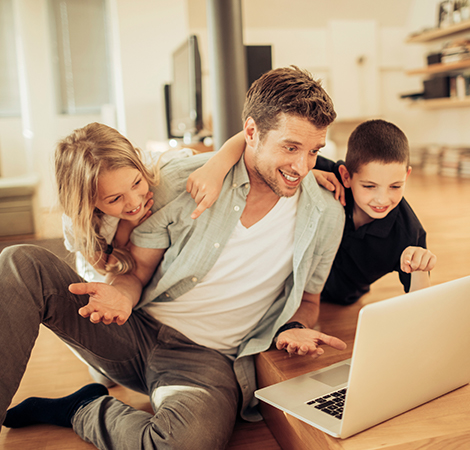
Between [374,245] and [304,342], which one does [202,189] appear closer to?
[304,342]

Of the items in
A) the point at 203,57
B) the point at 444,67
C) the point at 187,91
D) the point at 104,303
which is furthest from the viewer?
the point at 203,57

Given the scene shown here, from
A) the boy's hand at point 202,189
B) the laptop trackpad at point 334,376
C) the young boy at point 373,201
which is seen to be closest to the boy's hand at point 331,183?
the young boy at point 373,201

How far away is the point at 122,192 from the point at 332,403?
651mm

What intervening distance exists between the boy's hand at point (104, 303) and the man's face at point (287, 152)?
1.44ft

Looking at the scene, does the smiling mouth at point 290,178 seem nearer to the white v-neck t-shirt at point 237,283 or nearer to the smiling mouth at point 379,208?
the white v-neck t-shirt at point 237,283

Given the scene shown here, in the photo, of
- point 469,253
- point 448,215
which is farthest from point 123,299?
point 448,215

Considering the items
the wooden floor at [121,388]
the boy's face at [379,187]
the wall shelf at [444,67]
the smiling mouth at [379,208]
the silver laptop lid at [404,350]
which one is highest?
the wall shelf at [444,67]

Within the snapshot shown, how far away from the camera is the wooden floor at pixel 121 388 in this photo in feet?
3.77

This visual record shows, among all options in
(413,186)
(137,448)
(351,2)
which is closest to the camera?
(137,448)

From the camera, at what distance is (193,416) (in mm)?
1027

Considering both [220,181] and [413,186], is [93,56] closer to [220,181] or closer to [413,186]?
[413,186]

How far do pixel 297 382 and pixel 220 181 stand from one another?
0.49m

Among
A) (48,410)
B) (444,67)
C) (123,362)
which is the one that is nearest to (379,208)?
(123,362)

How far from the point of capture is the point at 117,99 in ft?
16.8
